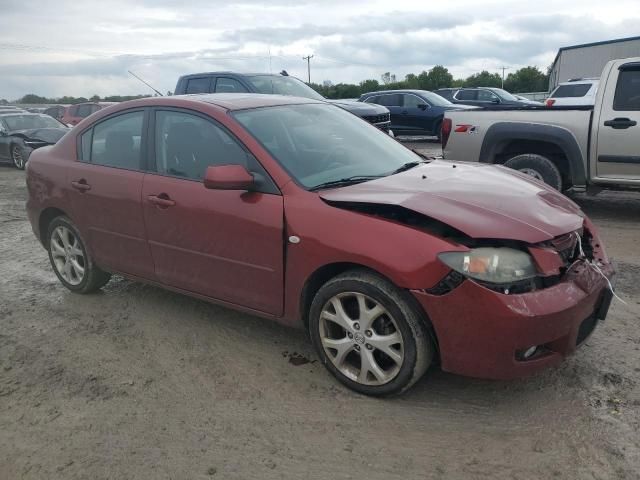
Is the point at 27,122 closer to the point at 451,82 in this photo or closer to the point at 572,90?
the point at 572,90

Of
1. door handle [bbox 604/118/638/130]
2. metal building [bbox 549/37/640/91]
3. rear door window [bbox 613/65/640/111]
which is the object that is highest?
metal building [bbox 549/37/640/91]

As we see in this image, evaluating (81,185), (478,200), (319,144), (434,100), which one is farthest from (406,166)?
(434,100)

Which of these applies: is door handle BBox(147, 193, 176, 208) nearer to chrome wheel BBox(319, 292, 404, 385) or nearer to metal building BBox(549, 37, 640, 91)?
chrome wheel BBox(319, 292, 404, 385)

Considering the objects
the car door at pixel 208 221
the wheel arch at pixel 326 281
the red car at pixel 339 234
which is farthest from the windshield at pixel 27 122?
the wheel arch at pixel 326 281

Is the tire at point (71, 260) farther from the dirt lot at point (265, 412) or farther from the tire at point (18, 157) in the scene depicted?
the tire at point (18, 157)

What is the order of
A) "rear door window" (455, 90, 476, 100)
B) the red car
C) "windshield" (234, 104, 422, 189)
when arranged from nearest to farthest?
the red car
"windshield" (234, 104, 422, 189)
"rear door window" (455, 90, 476, 100)

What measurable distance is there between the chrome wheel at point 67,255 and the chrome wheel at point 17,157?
35.6ft

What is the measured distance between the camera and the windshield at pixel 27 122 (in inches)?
586

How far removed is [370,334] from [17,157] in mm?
14090

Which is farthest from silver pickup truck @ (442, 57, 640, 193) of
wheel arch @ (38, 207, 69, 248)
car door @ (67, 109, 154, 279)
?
wheel arch @ (38, 207, 69, 248)

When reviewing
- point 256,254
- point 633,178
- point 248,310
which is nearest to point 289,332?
point 248,310

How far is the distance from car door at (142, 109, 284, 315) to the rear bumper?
3.32 ft

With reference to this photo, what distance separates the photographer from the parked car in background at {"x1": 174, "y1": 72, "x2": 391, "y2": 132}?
10.4 meters

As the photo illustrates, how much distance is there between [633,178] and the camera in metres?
6.74
